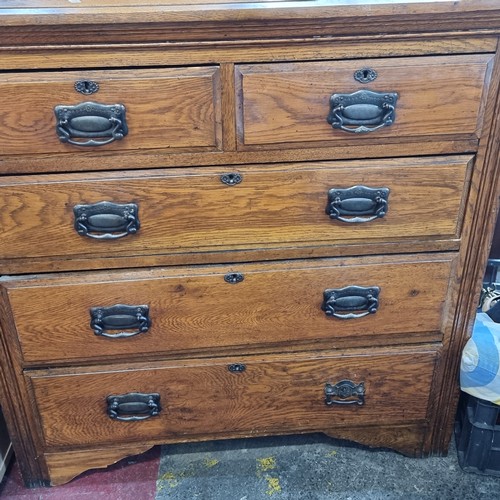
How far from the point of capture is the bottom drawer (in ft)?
4.15

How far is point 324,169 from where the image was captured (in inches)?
42.8

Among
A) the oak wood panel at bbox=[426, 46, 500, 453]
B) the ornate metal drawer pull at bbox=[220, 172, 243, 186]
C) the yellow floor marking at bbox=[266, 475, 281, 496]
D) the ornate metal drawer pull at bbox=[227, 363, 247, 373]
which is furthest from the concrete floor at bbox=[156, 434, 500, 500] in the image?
the ornate metal drawer pull at bbox=[220, 172, 243, 186]

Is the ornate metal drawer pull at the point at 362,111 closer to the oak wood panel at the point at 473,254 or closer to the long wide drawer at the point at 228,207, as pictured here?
the long wide drawer at the point at 228,207

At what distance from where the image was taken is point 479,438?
136 centimetres

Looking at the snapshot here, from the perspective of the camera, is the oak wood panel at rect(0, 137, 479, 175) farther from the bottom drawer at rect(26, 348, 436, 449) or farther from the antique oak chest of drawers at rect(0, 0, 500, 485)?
the bottom drawer at rect(26, 348, 436, 449)

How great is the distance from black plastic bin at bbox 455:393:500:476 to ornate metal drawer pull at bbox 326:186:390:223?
1.79 feet

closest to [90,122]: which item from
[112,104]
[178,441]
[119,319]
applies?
[112,104]

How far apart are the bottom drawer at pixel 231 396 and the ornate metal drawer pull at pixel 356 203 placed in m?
0.34

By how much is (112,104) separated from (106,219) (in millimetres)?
215

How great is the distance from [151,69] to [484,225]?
2.35ft

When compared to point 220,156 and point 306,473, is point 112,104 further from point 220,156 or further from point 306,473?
point 306,473

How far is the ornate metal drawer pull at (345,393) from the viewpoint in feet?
4.32

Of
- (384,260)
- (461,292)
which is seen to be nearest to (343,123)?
(384,260)

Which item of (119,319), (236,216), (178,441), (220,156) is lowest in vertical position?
(178,441)
